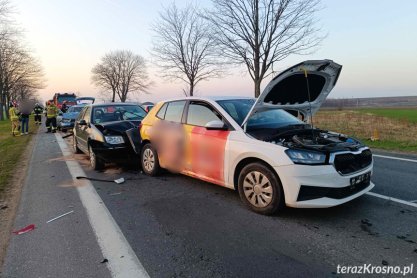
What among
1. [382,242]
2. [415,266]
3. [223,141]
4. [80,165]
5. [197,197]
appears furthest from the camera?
[80,165]

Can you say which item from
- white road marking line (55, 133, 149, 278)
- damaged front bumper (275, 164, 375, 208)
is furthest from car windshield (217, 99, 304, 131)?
white road marking line (55, 133, 149, 278)

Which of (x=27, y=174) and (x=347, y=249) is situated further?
(x=27, y=174)

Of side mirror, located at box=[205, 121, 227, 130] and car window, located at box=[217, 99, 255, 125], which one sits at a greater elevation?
car window, located at box=[217, 99, 255, 125]

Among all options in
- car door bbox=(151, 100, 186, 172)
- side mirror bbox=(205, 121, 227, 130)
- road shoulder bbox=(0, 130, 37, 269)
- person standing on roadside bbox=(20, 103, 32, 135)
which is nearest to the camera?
road shoulder bbox=(0, 130, 37, 269)

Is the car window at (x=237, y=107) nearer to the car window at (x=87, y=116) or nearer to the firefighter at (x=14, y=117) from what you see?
the car window at (x=87, y=116)

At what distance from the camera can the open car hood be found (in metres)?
4.68

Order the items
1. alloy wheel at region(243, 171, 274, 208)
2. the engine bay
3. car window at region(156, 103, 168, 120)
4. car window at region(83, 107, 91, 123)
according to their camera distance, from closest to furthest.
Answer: the engine bay
alloy wheel at region(243, 171, 274, 208)
car window at region(156, 103, 168, 120)
car window at region(83, 107, 91, 123)

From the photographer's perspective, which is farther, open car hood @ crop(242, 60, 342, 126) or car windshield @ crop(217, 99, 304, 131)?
car windshield @ crop(217, 99, 304, 131)

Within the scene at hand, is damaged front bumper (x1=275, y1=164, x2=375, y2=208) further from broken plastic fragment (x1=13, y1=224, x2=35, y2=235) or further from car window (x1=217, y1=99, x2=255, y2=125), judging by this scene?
broken plastic fragment (x1=13, y1=224, x2=35, y2=235)

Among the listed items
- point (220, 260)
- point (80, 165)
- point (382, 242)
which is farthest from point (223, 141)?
point (80, 165)

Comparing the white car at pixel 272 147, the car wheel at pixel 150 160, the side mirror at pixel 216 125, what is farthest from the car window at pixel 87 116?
the side mirror at pixel 216 125

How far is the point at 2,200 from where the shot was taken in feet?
17.8

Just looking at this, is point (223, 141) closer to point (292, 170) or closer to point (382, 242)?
point (292, 170)

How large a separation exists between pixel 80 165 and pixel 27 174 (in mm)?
1245
